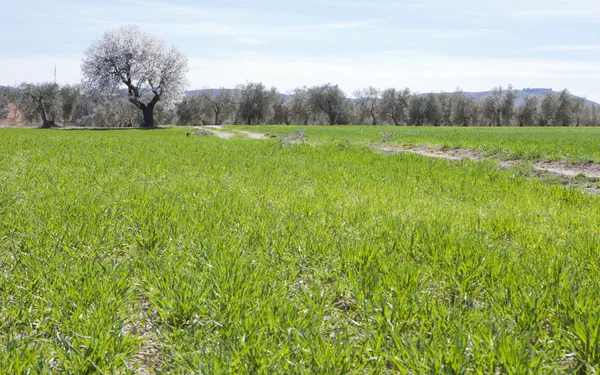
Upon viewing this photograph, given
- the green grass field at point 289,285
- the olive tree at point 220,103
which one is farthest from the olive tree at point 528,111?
the green grass field at point 289,285

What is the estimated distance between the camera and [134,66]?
61.6 m

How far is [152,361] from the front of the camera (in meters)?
2.83

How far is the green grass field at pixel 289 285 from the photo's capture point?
107 inches

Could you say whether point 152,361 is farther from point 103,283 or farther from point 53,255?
point 53,255

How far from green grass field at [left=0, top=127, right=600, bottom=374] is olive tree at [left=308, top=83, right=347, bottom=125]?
102m

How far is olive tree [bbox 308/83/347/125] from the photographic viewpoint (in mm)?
107562

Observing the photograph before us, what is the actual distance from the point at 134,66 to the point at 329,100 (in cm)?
5589

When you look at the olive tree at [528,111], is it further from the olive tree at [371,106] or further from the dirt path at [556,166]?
the dirt path at [556,166]

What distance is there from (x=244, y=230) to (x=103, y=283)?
2.26 meters

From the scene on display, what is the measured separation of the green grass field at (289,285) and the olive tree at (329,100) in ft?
336

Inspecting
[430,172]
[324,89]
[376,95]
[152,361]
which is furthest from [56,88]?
[152,361]

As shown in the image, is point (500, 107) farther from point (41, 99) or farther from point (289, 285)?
point (289, 285)

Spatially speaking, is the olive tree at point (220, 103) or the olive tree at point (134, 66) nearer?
the olive tree at point (134, 66)

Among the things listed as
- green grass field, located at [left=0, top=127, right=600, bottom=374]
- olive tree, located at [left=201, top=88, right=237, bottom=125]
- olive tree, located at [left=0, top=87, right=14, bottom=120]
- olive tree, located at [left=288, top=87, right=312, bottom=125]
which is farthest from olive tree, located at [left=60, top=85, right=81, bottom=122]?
green grass field, located at [left=0, top=127, right=600, bottom=374]
